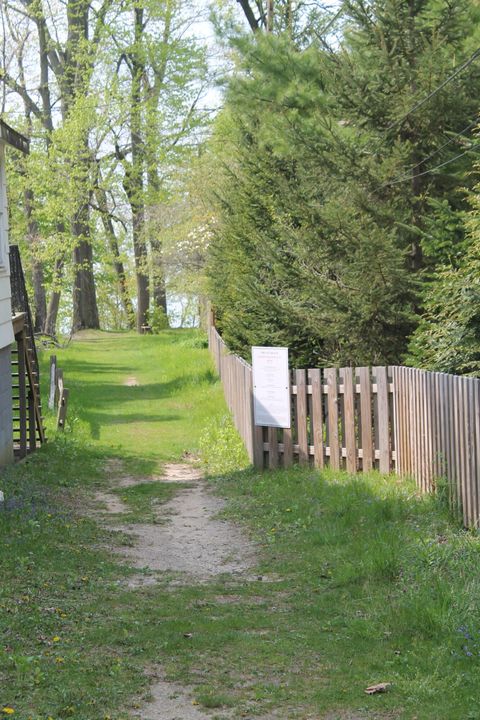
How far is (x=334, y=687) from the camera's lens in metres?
5.94

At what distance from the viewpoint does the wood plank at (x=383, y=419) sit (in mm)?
12602

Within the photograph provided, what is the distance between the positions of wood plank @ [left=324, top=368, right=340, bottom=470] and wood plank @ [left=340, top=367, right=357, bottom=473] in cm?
17

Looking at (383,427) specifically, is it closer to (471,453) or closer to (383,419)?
(383,419)

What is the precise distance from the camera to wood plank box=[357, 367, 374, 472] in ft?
42.3

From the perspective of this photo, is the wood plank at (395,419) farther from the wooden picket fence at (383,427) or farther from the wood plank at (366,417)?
the wood plank at (366,417)

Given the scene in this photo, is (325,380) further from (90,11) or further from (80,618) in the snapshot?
(90,11)

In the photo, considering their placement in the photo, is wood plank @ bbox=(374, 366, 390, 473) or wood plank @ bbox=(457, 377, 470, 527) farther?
wood plank @ bbox=(374, 366, 390, 473)

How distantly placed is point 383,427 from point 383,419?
0.10 metres

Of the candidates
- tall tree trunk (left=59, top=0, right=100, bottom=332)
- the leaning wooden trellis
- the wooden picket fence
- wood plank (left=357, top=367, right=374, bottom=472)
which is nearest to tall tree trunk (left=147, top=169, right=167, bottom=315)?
tall tree trunk (left=59, top=0, right=100, bottom=332)

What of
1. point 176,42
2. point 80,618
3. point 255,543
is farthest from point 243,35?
point 176,42

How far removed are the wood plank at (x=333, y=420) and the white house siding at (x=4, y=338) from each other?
503cm

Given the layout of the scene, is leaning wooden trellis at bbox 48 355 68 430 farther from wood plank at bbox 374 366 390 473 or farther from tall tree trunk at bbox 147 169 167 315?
tall tree trunk at bbox 147 169 167 315

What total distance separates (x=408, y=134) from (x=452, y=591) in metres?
9.59

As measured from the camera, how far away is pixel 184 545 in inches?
424
